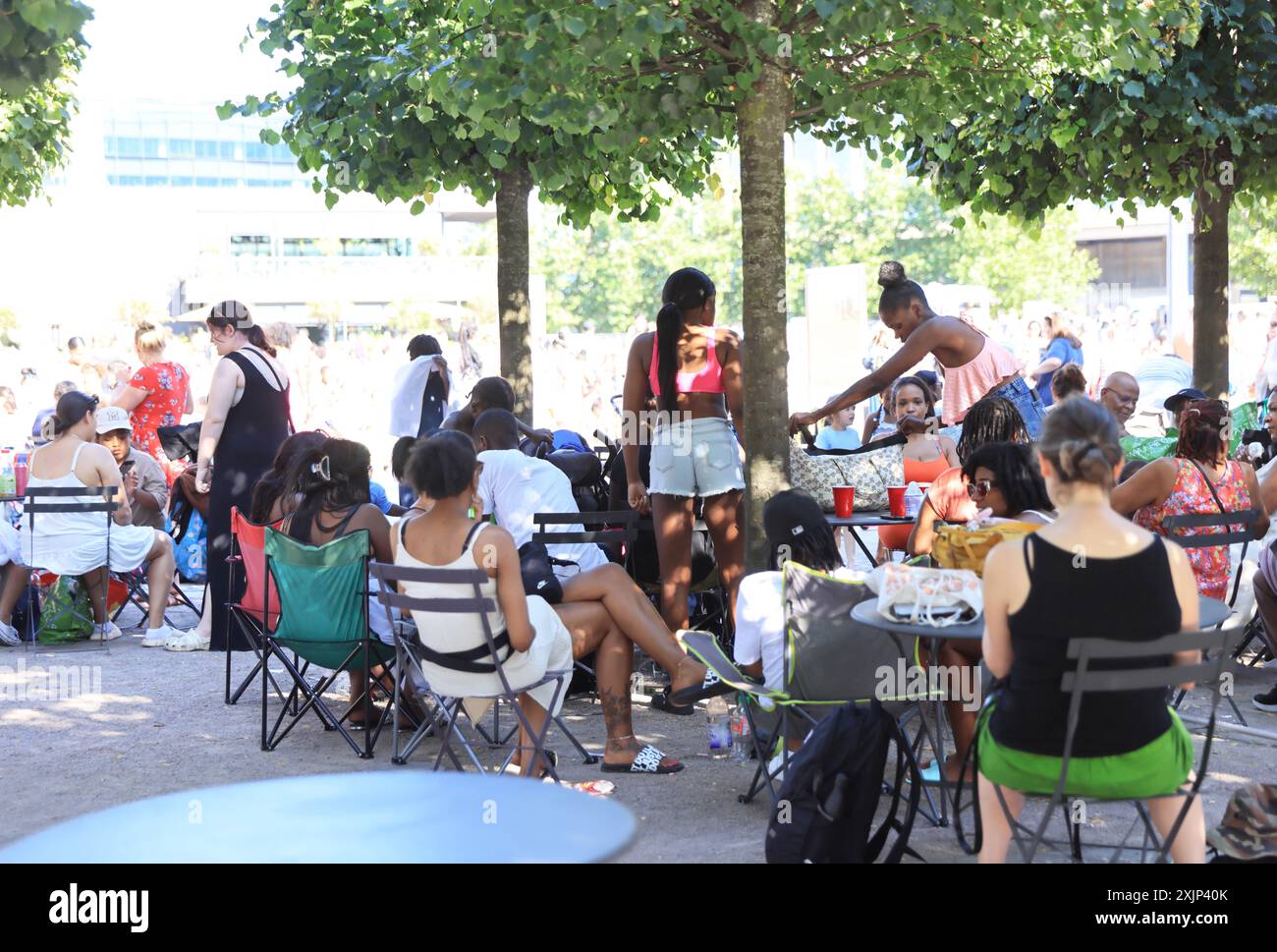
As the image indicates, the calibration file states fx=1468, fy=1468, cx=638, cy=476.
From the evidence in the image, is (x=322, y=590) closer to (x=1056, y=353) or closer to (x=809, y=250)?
(x=1056, y=353)

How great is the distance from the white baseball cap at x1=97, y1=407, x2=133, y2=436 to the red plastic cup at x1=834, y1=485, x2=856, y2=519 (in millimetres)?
5433

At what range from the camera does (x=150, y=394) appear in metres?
10.6

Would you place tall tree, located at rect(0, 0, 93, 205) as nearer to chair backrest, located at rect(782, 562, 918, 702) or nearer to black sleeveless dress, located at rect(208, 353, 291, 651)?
black sleeveless dress, located at rect(208, 353, 291, 651)

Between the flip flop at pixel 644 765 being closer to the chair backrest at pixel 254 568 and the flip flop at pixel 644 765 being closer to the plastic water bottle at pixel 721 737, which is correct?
the plastic water bottle at pixel 721 737

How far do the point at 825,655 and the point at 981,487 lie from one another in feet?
2.72

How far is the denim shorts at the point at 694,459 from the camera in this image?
278 inches

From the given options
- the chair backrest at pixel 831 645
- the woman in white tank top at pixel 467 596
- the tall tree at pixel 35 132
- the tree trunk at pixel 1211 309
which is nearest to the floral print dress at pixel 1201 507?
the chair backrest at pixel 831 645

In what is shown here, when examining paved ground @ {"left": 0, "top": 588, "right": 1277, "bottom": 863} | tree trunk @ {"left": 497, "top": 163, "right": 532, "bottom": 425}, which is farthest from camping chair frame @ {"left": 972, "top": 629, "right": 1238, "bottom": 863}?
tree trunk @ {"left": 497, "top": 163, "right": 532, "bottom": 425}

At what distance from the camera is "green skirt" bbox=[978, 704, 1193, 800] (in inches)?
149

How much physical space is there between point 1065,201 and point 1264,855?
772 cm

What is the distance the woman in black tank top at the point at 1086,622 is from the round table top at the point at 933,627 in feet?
1.55
